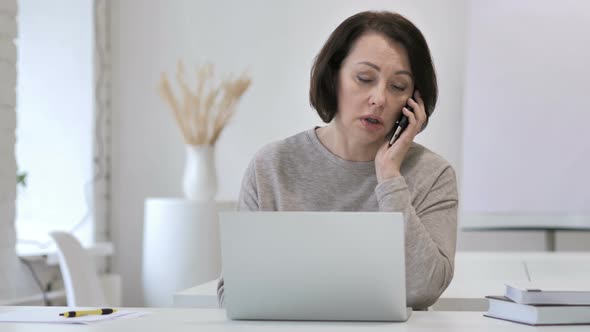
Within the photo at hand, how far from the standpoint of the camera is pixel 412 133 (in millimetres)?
2100

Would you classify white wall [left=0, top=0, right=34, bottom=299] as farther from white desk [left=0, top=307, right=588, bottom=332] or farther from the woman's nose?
white desk [left=0, top=307, right=588, bottom=332]

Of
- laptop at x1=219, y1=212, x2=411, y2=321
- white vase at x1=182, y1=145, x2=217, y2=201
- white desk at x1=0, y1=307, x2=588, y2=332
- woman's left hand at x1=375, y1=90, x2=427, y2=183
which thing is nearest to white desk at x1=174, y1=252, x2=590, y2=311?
woman's left hand at x1=375, y1=90, x2=427, y2=183

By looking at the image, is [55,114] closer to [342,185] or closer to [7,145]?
[7,145]

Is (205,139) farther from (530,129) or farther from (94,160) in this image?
(530,129)

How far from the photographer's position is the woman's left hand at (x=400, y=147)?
2012 millimetres

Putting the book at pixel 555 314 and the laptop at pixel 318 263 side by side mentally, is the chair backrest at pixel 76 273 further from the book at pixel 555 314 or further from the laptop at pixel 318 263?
the book at pixel 555 314

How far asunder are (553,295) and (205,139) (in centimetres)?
304

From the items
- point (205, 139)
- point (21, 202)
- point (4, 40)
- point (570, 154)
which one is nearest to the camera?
point (4, 40)

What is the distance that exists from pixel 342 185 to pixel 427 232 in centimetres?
31

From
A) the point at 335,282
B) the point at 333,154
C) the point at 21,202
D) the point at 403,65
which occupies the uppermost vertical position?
the point at 403,65

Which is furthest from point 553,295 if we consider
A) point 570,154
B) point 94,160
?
point 94,160

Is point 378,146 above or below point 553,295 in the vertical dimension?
above

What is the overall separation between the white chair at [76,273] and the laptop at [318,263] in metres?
1.54

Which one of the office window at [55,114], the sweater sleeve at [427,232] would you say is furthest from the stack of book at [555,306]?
the office window at [55,114]
